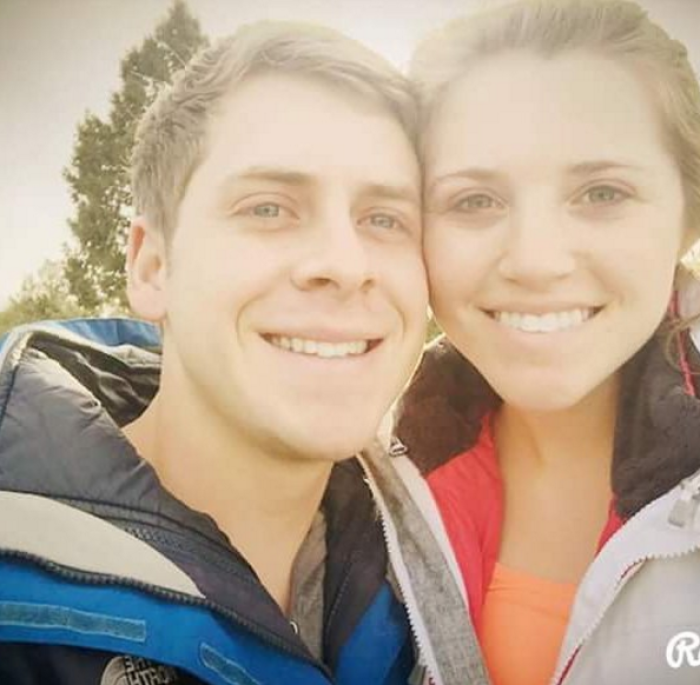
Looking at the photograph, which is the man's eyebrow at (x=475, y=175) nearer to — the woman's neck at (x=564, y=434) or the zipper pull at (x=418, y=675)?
the woman's neck at (x=564, y=434)

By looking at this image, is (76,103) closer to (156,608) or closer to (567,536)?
(156,608)

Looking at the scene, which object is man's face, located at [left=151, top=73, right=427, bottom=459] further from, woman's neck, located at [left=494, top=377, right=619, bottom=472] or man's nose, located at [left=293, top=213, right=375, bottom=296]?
woman's neck, located at [left=494, top=377, right=619, bottom=472]

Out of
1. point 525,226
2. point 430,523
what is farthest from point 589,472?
point 525,226

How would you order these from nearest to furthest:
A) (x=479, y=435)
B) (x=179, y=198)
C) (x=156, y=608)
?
1. (x=156, y=608)
2. (x=179, y=198)
3. (x=479, y=435)

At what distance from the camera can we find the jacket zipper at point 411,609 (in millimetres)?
1129

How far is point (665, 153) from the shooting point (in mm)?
1051

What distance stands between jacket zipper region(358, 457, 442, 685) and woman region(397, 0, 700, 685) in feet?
0.24

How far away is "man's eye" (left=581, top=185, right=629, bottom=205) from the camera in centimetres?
106

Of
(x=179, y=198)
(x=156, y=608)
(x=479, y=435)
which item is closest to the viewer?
(x=156, y=608)

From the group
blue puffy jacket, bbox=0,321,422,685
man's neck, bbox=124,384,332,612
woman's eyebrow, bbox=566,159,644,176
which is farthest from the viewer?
man's neck, bbox=124,384,332,612

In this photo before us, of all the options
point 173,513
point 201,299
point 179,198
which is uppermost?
point 179,198

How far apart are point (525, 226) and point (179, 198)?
41 centimetres

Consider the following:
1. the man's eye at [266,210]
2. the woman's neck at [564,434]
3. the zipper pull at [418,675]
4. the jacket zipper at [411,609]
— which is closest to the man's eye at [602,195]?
the woman's neck at [564,434]

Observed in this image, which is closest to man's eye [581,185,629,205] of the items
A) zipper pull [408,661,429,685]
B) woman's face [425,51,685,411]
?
woman's face [425,51,685,411]
